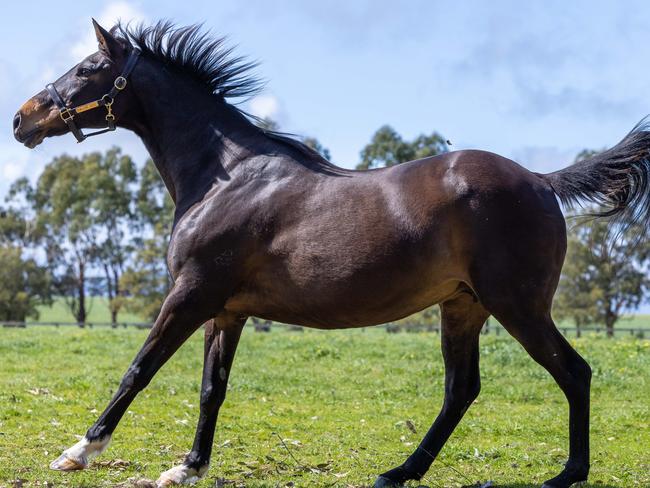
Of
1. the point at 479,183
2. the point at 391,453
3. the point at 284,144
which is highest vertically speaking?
the point at 284,144

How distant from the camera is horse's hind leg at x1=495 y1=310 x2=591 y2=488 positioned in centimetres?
551

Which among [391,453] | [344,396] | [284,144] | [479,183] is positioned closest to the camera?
[479,183]

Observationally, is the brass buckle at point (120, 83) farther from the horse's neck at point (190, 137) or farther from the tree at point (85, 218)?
the tree at point (85, 218)

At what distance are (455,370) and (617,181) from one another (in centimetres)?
183

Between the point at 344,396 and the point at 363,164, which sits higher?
the point at 363,164

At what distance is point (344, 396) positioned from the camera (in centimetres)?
1149

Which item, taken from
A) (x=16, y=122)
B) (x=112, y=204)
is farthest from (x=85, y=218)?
(x=16, y=122)

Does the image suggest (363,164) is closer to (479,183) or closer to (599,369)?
(599,369)

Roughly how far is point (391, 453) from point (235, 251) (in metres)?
3.06

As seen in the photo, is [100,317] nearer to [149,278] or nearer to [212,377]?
[149,278]

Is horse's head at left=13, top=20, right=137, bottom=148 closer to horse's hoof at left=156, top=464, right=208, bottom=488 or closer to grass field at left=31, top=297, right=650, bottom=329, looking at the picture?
horse's hoof at left=156, top=464, right=208, bottom=488

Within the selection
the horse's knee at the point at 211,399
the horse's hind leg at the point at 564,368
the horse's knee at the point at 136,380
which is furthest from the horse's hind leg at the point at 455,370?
the horse's knee at the point at 136,380

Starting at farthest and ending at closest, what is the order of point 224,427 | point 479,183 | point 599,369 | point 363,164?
1. point 363,164
2. point 599,369
3. point 224,427
4. point 479,183

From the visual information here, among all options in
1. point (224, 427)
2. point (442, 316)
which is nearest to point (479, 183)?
point (442, 316)
